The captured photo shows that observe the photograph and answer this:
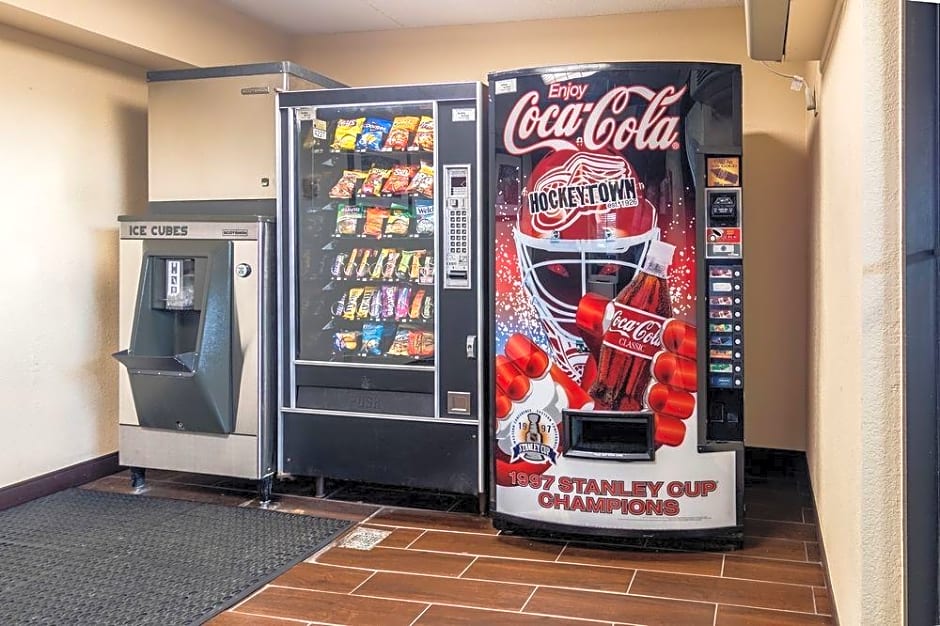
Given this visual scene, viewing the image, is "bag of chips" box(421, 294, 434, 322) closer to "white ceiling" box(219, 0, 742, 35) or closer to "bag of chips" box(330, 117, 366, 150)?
"bag of chips" box(330, 117, 366, 150)

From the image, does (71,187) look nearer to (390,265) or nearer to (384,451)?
(390,265)

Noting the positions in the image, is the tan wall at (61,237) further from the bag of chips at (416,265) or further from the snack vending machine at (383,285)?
the bag of chips at (416,265)

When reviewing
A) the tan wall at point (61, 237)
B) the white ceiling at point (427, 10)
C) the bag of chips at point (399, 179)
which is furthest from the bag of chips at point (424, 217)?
the tan wall at point (61, 237)

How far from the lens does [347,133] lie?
3854mm

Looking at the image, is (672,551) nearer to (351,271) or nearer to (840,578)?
(840,578)

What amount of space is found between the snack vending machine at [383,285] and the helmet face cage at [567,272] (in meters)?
0.35

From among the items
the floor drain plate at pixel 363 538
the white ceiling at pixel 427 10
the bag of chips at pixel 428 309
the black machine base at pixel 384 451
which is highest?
the white ceiling at pixel 427 10

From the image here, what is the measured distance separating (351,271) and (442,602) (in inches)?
65.2

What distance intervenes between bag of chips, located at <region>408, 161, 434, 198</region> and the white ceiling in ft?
3.26

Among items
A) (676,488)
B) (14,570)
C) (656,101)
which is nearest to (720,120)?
(656,101)

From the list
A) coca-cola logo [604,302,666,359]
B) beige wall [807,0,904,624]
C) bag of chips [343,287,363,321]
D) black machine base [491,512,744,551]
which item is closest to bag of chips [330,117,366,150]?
bag of chips [343,287,363,321]

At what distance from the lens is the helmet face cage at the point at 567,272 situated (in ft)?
10.5

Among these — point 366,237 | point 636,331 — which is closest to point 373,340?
point 366,237

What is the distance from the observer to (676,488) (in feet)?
10.4
